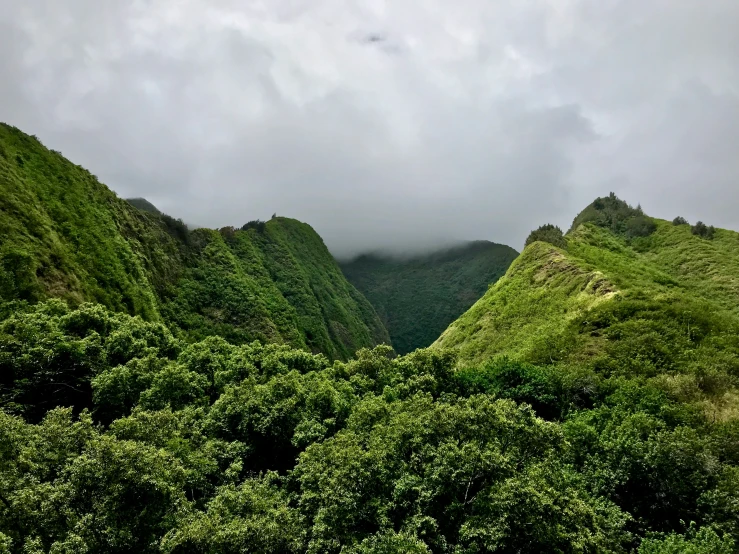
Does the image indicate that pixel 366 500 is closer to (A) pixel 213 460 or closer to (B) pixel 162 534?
(B) pixel 162 534

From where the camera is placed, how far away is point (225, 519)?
2116 centimetres

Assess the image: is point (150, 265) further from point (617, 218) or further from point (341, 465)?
point (617, 218)

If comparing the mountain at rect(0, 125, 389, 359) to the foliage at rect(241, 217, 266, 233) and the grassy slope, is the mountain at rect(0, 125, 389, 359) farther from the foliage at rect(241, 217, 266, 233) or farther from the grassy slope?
the grassy slope

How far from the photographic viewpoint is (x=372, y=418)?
101 ft

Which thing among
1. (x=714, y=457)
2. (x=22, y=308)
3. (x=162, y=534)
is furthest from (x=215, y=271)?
(x=714, y=457)

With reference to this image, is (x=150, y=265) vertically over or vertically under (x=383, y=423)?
over

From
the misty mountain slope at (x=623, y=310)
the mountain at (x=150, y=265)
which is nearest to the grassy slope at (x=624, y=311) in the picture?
the misty mountain slope at (x=623, y=310)

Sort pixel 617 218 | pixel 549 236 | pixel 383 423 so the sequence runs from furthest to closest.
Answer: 1. pixel 617 218
2. pixel 549 236
3. pixel 383 423

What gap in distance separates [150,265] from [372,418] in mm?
76938

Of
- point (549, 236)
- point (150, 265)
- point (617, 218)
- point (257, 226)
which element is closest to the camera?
point (549, 236)

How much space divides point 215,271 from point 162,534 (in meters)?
99.0

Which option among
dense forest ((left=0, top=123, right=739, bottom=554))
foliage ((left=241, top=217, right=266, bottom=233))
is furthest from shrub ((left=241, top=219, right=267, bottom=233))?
dense forest ((left=0, top=123, right=739, bottom=554))

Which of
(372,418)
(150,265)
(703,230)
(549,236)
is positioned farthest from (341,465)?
(703,230)

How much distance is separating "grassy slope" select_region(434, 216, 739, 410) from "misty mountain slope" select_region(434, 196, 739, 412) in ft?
0.39
